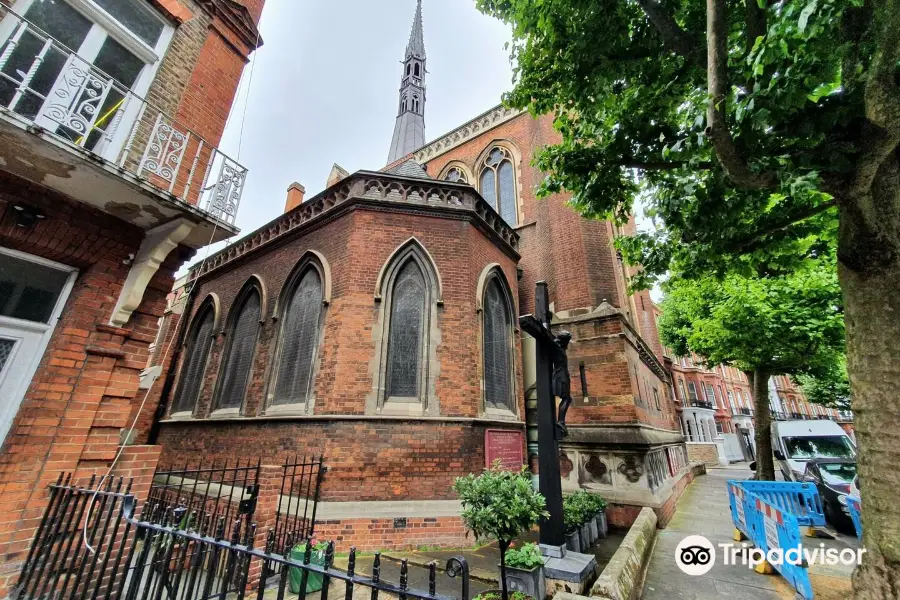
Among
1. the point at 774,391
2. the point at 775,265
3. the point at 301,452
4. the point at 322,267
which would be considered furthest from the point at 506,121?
the point at 774,391

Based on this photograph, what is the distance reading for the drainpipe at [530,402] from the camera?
28.9 ft

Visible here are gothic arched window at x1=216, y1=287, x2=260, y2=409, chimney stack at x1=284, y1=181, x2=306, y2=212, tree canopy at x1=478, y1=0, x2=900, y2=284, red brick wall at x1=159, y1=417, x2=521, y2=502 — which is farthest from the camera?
chimney stack at x1=284, y1=181, x2=306, y2=212

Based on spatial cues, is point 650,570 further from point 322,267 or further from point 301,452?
point 322,267

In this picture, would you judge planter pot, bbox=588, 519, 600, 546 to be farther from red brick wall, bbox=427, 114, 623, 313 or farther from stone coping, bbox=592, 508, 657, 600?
red brick wall, bbox=427, 114, 623, 313

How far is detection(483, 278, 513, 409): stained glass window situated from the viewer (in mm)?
8227

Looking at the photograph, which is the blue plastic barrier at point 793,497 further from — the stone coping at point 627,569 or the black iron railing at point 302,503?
the black iron railing at point 302,503

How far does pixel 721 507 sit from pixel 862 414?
8.92 meters

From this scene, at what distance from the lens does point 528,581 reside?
372cm

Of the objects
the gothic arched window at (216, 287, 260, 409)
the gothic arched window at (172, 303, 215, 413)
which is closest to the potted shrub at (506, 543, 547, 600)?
the gothic arched window at (216, 287, 260, 409)

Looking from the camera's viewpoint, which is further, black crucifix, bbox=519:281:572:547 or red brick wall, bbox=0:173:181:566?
black crucifix, bbox=519:281:572:547

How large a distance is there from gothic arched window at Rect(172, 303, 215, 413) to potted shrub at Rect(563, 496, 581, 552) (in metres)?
9.60

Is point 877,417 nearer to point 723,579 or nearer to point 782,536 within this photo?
point 782,536

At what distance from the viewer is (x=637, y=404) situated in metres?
8.55

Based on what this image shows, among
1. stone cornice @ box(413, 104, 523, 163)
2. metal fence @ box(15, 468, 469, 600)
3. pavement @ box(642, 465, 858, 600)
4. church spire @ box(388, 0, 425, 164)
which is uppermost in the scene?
church spire @ box(388, 0, 425, 164)
